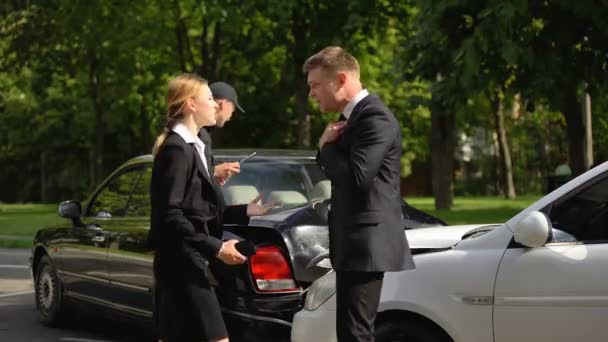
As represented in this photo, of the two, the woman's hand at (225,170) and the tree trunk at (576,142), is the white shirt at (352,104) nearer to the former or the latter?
the woman's hand at (225,170)

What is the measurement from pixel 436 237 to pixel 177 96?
2031 mm

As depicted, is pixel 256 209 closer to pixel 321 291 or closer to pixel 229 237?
pixel 321 291

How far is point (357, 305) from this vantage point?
4961mm

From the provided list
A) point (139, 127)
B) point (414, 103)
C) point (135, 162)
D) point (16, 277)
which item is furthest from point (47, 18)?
point (135, 162)

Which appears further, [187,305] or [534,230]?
[534,230]

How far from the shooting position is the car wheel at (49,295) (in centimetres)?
1023

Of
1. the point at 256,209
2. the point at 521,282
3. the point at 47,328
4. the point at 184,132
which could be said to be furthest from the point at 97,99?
the point at 184,132

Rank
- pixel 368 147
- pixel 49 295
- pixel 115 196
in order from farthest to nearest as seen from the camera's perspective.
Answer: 1. pixel 49 295
2. pixel 115 196
3. pixel 368 147

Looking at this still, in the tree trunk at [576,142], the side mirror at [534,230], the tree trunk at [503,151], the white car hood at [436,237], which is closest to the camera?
the side mirror at [534,230]

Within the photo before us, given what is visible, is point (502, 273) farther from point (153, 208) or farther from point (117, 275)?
point (117, 275)

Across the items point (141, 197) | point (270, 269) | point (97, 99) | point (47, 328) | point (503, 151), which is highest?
point (97, 99)

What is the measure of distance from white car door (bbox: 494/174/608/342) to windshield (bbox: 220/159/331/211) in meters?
2.42

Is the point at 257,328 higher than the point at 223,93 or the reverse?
the reverse

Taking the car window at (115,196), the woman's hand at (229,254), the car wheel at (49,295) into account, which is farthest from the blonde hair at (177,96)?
the car wheel at (49,295)
